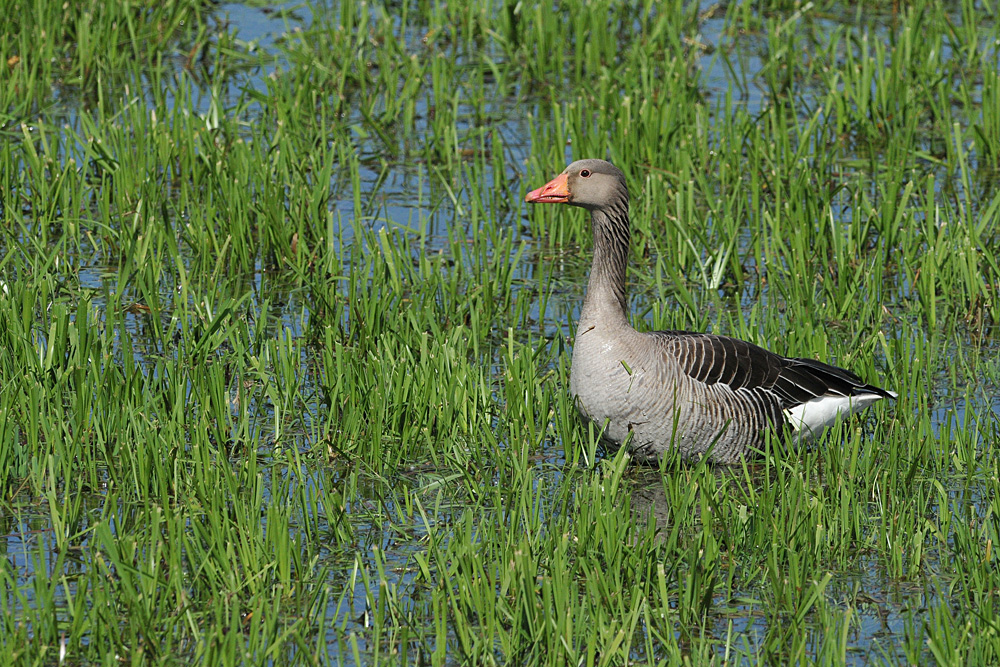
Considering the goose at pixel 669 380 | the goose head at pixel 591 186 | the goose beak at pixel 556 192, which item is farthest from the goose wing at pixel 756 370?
the goose beak at pixel 556 192

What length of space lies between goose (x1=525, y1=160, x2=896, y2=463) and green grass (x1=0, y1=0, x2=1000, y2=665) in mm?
174

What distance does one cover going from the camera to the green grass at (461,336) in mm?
4961

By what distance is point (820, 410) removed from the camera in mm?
6656

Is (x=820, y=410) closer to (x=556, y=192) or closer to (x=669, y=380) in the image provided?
(x=669, y=380)

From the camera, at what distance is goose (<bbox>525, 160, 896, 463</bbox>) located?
6430 millimetres

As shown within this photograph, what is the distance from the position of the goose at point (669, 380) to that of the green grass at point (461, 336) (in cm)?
17

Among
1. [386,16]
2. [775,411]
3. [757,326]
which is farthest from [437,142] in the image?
[775,411]

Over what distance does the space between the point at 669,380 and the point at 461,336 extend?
1183 mm

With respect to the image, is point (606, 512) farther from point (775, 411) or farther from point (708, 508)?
point (775, 411)

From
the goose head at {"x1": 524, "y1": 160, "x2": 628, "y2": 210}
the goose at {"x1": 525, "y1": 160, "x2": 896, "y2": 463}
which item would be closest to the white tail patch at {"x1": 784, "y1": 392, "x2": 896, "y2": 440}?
the goose at {"x1": 525, "y1": 160, "x2": 896, "y2": 463}

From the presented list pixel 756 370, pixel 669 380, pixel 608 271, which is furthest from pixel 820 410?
pixel 608 271

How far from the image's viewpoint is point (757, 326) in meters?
7.48

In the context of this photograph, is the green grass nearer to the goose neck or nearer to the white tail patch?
the white tail patch

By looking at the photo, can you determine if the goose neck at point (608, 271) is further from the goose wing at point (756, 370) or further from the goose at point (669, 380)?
the goose wing at point (756, 370)
